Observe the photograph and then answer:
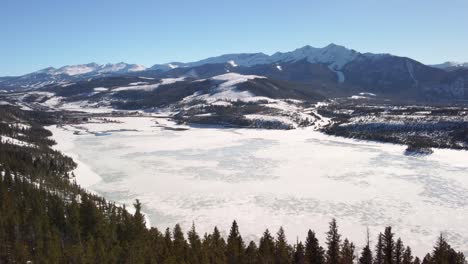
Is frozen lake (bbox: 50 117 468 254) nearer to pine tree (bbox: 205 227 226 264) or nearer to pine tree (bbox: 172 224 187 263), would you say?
pine tree (bbox: 205 227 226 264)

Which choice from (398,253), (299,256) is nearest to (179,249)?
(299,256)

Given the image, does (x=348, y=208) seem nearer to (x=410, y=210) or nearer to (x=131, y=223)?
(x=410, y=210)

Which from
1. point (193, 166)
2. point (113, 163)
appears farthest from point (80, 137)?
point (193, 166)

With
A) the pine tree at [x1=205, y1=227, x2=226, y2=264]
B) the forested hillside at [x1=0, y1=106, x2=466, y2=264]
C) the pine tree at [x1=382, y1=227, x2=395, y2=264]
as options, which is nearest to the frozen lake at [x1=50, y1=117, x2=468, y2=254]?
the forested hillside at [x1=0, y1=106, x2=466, y2=264]

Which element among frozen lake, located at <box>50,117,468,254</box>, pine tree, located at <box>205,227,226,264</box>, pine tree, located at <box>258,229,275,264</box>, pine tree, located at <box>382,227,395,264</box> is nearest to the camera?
pine tree, located at <box>258,229,275,264</box>

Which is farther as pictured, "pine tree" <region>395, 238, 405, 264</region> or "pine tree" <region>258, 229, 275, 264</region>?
"pine tree" <region>395, 238, 405, 264</region>

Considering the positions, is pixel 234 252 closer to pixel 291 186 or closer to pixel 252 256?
pixel 252 256
